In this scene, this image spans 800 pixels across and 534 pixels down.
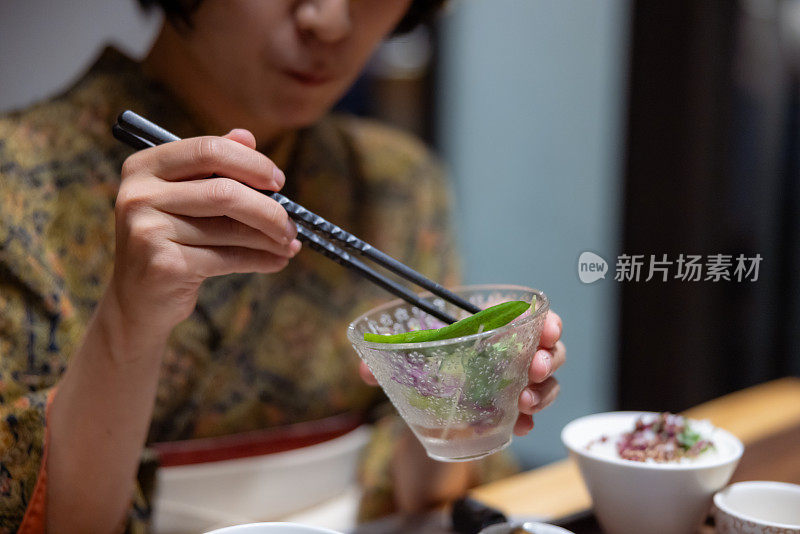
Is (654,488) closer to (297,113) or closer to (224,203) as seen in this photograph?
(224,203)

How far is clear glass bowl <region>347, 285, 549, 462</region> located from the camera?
1.99 feet

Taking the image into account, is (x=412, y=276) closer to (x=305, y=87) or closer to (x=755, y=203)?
(x=305, y=87)

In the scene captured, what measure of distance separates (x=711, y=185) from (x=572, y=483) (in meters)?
1.53

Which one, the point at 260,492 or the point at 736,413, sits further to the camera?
the point at 736,413

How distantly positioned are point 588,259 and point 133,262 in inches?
20.1

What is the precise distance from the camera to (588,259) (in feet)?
2.64

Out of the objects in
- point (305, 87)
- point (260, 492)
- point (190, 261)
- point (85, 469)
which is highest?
point (305, 87)

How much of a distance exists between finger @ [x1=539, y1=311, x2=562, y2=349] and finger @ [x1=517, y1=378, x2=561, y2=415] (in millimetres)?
47

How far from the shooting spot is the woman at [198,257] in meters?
0.69

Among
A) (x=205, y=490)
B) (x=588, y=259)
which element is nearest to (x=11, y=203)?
(x=205, y=490)

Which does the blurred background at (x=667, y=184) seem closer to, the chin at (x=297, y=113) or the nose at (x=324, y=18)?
the chin at (x=297, y=113)

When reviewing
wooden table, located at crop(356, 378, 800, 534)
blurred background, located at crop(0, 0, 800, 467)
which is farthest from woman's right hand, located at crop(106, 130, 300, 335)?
blurred background, located at crop(0, 0, 800, 467)

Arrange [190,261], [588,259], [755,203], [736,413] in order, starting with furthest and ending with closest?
[755,203]
[736,413]
[588,259]
[190,261]

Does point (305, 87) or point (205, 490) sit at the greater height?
point (305, 87)
